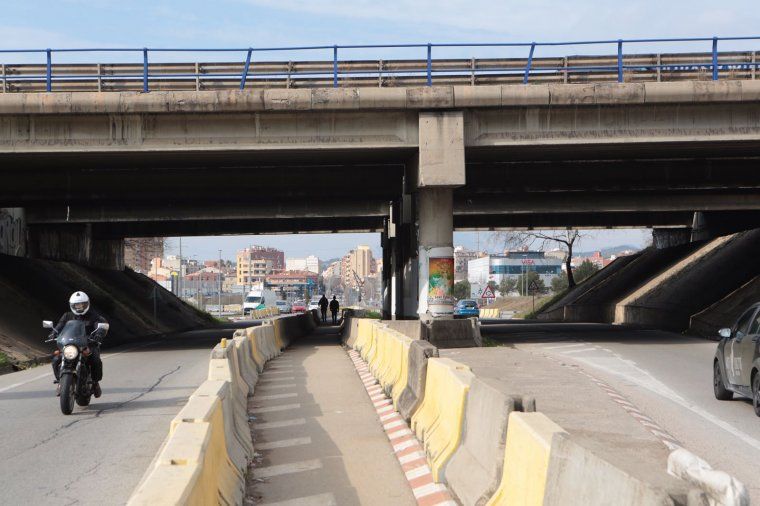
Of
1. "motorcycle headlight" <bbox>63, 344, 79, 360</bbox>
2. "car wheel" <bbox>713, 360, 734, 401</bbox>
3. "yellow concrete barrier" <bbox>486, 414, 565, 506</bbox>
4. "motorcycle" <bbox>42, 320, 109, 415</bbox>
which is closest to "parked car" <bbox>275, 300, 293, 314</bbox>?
"car wheel" <bbox>713, 360, 734, 401</bbox>

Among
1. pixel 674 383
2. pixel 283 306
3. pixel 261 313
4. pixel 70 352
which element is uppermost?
pixel 70 352

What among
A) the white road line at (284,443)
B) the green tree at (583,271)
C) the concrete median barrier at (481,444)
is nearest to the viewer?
the concrete median barrier at (481,444)

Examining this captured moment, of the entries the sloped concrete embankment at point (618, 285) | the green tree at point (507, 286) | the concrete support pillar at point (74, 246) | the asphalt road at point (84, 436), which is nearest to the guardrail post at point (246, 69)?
the asphalt road at point (84, 436)

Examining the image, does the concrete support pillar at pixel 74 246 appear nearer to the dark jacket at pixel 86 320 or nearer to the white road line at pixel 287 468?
the dark jacket at pixel 86 320

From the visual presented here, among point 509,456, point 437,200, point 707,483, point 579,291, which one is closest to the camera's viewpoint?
point 707,483

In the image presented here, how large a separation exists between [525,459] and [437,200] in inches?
982

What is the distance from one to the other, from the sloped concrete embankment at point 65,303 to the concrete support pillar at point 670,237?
100ft

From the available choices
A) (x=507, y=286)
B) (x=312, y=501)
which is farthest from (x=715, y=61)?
(x=507, y=286)

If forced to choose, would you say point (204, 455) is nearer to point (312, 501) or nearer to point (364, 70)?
point (312, 501)

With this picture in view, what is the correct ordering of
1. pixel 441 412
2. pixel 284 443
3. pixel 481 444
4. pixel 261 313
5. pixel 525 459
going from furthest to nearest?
pixel 261 313
pixel 284 443
pixel 441 412
pixel 481 444
pixel 525 459

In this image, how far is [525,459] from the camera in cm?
564

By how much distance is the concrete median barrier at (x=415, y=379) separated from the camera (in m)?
11.3

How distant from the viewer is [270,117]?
28.8 meters

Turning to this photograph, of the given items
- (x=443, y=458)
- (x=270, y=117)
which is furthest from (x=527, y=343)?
(x=443, y=458)
